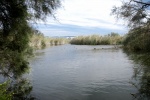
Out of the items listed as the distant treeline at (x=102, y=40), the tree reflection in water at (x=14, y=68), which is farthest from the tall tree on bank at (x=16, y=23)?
the distant treeline at (x=102, y=40)

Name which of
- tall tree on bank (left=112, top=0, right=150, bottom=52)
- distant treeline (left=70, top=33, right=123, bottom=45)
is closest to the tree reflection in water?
tall tree on bank (left=112, top=0, right=150, bottom=52)

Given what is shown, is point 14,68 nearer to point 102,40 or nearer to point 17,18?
point 17,18

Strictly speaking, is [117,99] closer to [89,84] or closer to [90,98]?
[90,98]

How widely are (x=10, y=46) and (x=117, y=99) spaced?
23.3ft

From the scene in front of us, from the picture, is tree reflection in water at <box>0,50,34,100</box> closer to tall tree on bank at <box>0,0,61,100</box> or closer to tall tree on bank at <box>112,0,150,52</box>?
tall tree on bank at <box>0,0,61,100</box>

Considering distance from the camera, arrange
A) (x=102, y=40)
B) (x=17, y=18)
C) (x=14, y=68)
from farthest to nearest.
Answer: (x=102, y=40) < (x=14, y=68) < (x=17, y=18)

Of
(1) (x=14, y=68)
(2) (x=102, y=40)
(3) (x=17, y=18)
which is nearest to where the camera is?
(3) (x=17, y=18)

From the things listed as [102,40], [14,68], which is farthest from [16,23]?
[102,40]

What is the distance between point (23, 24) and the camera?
9.16 metres

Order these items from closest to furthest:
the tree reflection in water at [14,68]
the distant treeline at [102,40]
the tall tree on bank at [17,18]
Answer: the tall tree on bank at [17,18]
the tree reflection in water at [14,68]
the distant treeline at [102,40]

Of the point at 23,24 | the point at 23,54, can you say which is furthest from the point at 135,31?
the point at 23,54

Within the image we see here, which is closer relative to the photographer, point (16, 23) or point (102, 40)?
point (16, 23)

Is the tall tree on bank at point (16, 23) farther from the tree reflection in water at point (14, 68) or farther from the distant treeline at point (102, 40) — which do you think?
the distant treeline at point (102, 40)

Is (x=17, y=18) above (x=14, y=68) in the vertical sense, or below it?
above
